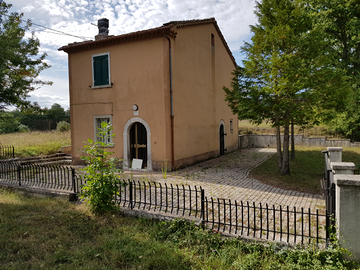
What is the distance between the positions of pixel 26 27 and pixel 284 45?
1430 centimetres

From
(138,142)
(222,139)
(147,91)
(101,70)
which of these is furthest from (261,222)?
(222,139)

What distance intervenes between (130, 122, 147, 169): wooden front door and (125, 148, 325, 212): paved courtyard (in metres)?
1.18

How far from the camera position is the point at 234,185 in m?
9.12

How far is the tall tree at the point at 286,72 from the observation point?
9062mm

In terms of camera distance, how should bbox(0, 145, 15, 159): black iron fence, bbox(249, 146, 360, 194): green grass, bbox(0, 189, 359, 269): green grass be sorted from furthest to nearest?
bbox(0, 145, 15, 159): black iron fence → bbox(249, 146, 360, 194): green grass → bbox(0, 189, 359, 269): green grass

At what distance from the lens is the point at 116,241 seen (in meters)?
4.60

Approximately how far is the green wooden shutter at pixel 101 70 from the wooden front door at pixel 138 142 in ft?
9.45

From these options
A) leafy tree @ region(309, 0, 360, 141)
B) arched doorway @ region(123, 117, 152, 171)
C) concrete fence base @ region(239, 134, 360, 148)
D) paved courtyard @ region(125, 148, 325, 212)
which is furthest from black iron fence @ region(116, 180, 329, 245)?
concrete fence base @ region(239, 134, 360, 148)

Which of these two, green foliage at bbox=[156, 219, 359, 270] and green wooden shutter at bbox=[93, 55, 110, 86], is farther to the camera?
green wooden shutter at bbox=[93, 55, 110, 86]

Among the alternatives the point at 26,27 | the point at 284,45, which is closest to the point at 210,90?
the point at 284,45

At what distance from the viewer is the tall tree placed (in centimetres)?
906

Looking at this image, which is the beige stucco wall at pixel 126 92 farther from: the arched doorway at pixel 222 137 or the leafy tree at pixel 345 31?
the leafy tree at pixel 345 31

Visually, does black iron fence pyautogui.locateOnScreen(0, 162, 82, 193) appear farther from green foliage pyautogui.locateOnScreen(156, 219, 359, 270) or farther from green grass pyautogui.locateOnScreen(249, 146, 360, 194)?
green grass pyautogui.locateOnScreen(249, 146, 360, 194)

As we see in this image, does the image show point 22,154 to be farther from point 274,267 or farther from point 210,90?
point 274,267
